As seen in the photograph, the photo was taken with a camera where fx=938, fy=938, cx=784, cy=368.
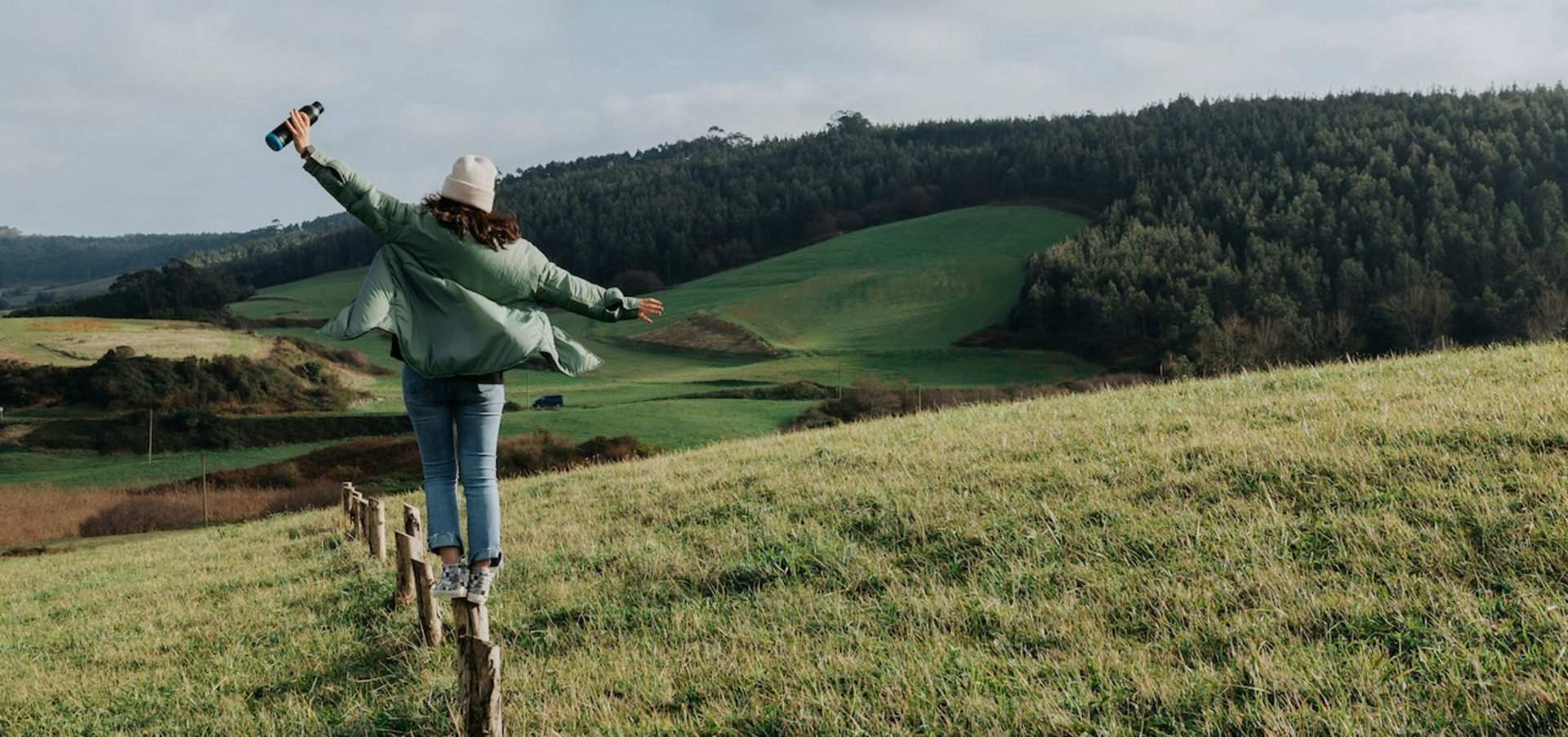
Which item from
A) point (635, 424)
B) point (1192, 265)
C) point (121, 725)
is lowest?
point (635, 424)

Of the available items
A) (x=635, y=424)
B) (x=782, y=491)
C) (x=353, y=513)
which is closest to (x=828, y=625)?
(x=782, y=491)

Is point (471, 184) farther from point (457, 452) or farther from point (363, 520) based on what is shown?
point (363, 520)

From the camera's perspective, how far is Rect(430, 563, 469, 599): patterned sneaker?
20.3ft

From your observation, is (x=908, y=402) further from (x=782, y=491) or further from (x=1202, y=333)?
(x=782, y=491)

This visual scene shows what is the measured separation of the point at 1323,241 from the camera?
115750mm

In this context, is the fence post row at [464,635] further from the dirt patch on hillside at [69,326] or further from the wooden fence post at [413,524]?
the dirt patch on hillside at [69,326]

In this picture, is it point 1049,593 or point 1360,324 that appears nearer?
point 1049,593

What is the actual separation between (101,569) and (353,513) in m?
7.31

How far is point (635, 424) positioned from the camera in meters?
60.8

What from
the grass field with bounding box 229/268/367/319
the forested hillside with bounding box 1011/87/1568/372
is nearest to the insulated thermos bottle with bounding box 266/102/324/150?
the forested hillside with bounding box 1011/87/1568/372

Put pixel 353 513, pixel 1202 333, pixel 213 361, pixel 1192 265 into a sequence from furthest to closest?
pixel 1192 265, pixel 1202 333, pixel 213 361, pixel 353 513

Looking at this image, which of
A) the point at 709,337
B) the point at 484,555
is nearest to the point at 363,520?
the point at 484,555

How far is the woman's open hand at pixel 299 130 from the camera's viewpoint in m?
6.16

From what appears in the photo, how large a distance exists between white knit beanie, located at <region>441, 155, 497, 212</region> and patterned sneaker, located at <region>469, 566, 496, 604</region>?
99.5 inches
